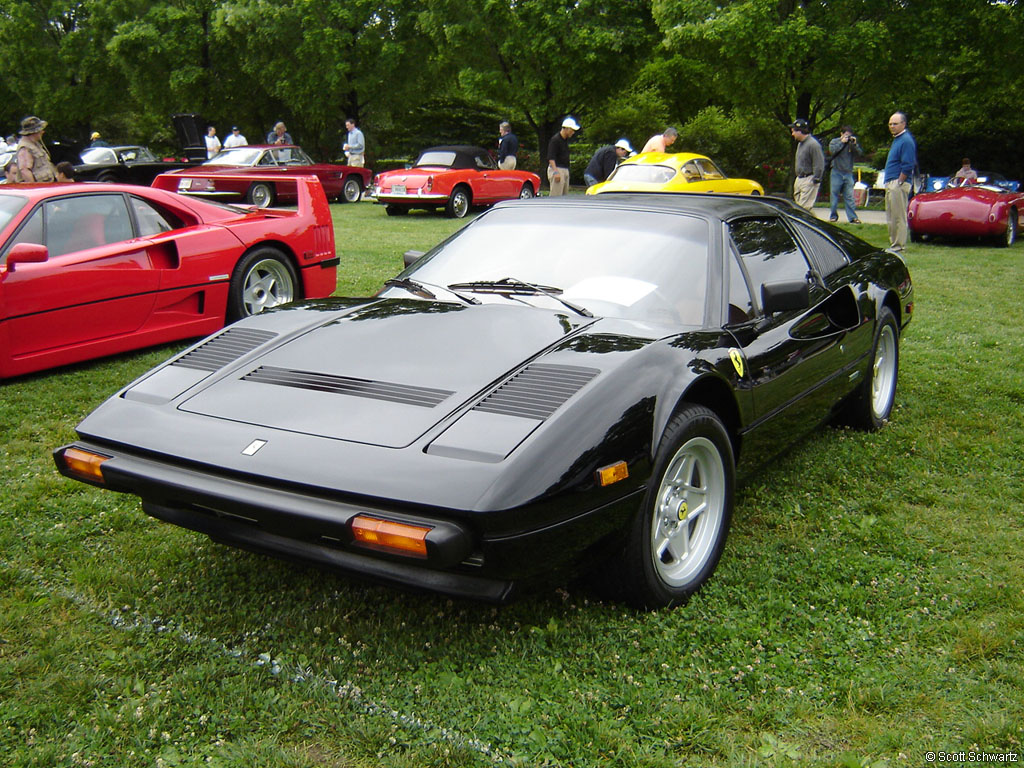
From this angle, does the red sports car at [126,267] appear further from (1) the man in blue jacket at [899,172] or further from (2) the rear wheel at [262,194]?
(2) the rear wheel at [262,194]

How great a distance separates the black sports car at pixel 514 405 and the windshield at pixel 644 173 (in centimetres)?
887

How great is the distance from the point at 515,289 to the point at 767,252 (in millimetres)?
1144

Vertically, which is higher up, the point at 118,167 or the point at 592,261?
the point at 592,261

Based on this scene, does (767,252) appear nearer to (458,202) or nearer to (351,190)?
(458,202)

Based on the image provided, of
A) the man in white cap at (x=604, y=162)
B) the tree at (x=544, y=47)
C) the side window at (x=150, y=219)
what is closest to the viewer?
the side window at (x=150, y=219)

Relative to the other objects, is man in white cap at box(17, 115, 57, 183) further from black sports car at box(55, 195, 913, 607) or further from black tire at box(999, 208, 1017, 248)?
black tire at box(999, 208, 1017, 248)

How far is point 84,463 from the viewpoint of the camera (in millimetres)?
2684

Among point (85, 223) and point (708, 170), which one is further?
point (708, 170)

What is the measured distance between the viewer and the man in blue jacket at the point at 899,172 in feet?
34.7

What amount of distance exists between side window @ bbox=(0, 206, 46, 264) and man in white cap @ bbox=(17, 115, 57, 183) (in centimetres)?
440

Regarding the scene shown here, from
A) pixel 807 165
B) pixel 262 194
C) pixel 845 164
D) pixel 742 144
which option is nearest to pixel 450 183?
pixel 262 194

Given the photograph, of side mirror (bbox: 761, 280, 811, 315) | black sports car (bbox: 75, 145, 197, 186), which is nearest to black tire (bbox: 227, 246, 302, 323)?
side mirror (bbox: 761, 280, 811, 315)

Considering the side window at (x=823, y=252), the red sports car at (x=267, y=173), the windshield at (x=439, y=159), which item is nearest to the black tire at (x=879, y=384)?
the side window at (x=823, y=252)

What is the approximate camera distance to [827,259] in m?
4.30
